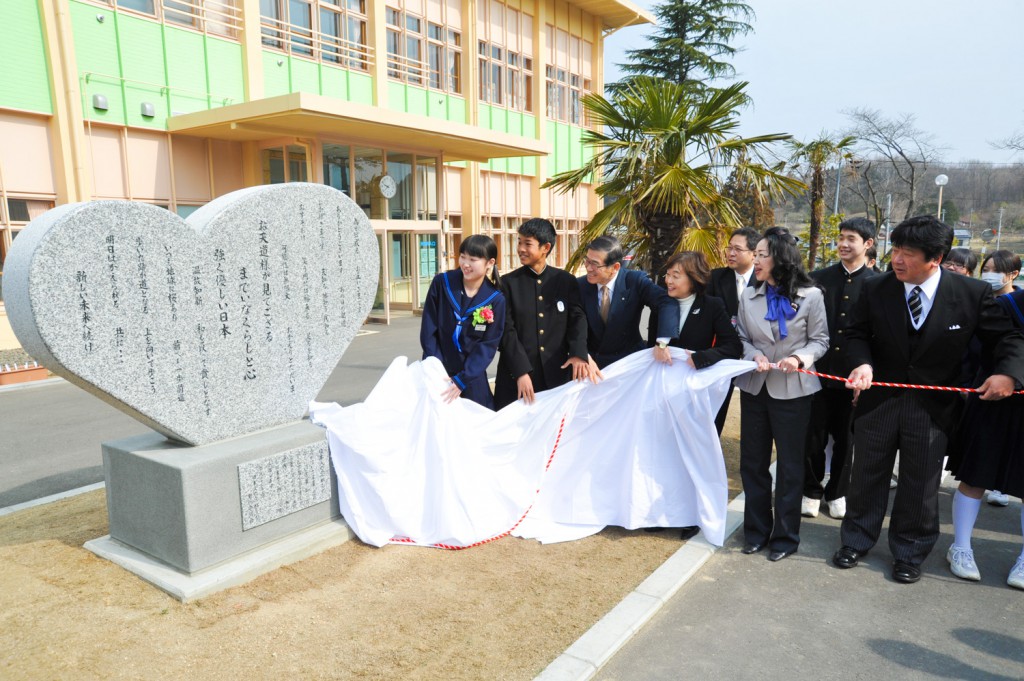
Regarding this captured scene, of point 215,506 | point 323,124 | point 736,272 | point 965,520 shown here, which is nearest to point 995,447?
point 965,520

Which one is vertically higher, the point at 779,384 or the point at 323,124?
the point at 323,124

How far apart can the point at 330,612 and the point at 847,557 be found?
9.79 ft

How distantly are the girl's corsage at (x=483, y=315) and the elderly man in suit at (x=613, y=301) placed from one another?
75cm

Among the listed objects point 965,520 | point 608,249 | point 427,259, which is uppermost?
point 608,249

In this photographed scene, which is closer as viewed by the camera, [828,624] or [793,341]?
[828,624]

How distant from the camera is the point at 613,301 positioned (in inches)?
192

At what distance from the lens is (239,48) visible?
14945mm

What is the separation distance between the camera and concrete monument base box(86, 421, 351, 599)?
3.64 metres

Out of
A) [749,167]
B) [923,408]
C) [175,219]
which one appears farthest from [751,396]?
[749,167]

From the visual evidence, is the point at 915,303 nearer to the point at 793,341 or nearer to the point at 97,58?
the point at 793,341

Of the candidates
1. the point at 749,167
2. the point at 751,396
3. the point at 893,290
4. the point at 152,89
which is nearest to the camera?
the point at 893,290

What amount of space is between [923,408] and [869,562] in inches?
39.5

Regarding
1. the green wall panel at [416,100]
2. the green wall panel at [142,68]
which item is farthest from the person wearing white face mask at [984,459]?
the green wall panel at [416,100]

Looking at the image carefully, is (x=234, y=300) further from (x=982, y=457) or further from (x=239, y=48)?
(x=239, y=48)
